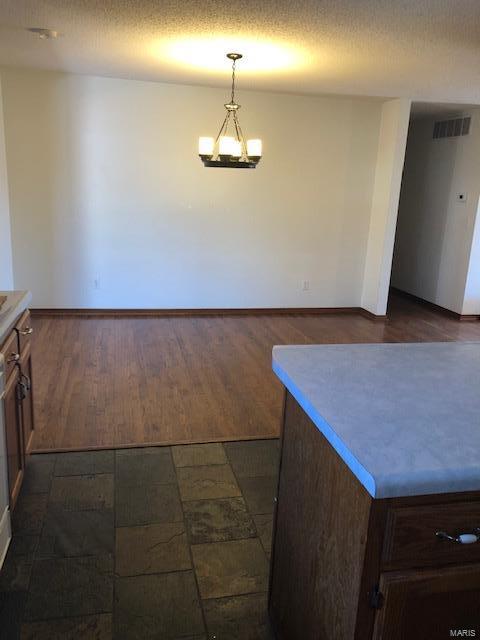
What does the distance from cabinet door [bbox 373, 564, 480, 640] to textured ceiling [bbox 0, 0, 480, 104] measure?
2.74 meters

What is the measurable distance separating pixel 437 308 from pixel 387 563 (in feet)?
19.9

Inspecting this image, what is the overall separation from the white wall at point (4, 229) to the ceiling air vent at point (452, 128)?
5.07 m

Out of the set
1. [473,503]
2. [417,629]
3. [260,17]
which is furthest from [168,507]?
[260,17]

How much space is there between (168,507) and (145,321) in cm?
344

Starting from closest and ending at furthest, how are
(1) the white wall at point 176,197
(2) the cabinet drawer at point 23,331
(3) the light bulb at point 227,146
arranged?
(2) the cabinet drawer at point 23,331 → (3) the light bulb at point 227,146 → (1) the white wall at point 176,197

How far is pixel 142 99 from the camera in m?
5.45

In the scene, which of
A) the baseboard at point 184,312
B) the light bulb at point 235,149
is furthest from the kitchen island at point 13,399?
the baseboard at point 184,312

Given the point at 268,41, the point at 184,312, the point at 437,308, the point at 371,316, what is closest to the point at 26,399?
the point at 268,41

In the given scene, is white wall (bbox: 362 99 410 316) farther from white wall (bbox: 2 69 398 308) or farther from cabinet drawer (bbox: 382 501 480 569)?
cabinet drawer (bbox: 382 501 480 569)

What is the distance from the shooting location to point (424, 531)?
1.09m

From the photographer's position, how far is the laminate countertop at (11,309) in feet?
6.94

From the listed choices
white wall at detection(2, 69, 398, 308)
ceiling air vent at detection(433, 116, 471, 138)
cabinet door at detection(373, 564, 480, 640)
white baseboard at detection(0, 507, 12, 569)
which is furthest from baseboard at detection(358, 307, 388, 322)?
cabinet door at detection(373, 564, 480, 640)

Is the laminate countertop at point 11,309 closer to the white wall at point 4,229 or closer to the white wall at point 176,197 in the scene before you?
the white wall at point 4,229

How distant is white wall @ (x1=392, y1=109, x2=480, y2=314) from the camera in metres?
6.10
